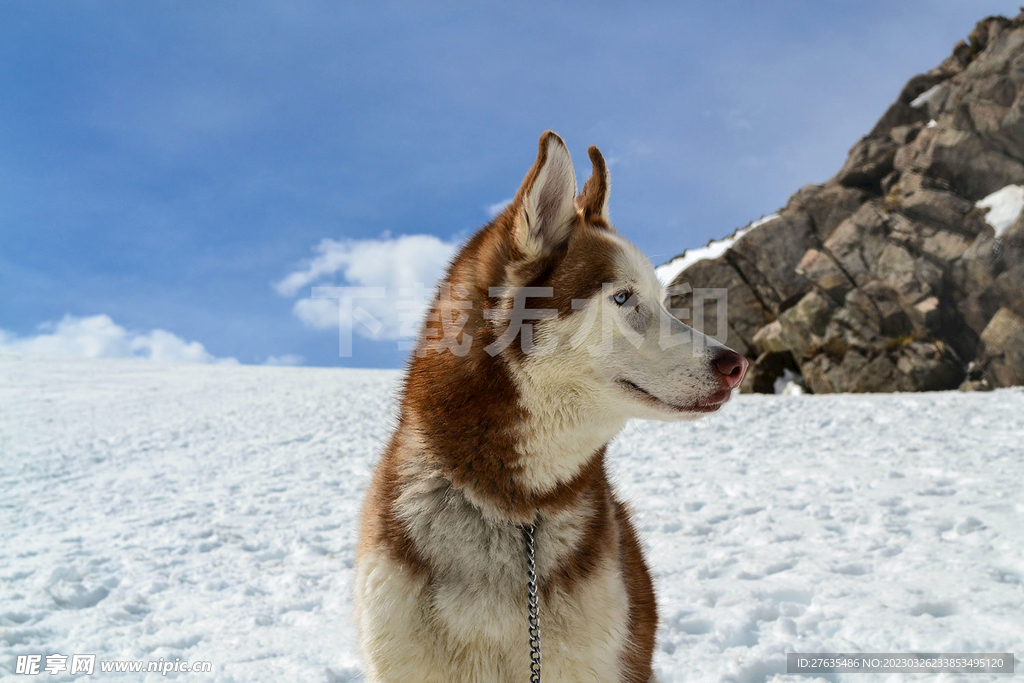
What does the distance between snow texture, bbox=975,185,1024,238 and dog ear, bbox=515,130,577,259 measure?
80.5ft

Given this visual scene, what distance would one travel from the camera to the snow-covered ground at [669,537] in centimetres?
430

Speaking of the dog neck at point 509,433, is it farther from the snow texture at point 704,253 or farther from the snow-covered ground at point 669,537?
the snow texture at point 704,253

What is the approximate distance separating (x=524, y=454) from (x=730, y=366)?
34.7 inches

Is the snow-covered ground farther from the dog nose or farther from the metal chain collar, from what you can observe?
the dog nose

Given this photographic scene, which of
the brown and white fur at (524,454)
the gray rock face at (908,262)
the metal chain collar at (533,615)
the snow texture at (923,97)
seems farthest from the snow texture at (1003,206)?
the metal chain collar at (533,615)

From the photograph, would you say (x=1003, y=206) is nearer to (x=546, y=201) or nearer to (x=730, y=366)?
(x=730, y=366)

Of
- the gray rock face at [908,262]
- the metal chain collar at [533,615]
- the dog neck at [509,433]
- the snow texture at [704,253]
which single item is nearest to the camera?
the metal chain collar at [533,615]

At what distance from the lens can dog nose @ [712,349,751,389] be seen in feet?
7.82

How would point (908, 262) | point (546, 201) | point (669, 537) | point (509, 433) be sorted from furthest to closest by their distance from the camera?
point (908, 262) → point (669, 537) → point (546, 201) → point (509, 433)

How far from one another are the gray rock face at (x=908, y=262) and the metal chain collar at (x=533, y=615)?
58.1 ft

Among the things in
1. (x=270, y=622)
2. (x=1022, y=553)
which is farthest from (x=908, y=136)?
(x=270, y=622)

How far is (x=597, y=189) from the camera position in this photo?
9.50 feet

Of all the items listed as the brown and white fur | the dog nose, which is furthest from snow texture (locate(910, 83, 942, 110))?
the brown and white fur

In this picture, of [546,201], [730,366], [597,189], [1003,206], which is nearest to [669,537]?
[730,366]
